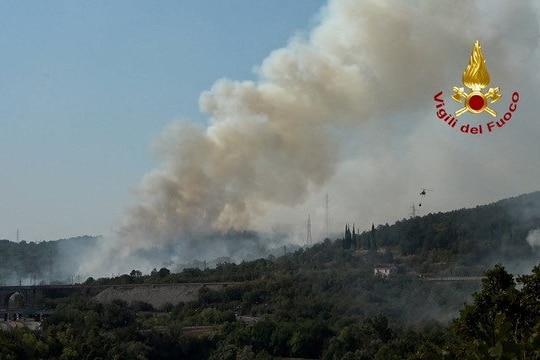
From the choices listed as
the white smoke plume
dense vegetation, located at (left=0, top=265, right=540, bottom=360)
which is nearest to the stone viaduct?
dense vegetation, located at (left=0, top=265, right=540, bottom=360)

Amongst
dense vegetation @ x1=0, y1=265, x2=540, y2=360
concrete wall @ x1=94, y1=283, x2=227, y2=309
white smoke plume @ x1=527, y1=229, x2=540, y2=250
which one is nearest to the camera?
dense vegetation @ x1=0, y1=265, x2=540, y2=360

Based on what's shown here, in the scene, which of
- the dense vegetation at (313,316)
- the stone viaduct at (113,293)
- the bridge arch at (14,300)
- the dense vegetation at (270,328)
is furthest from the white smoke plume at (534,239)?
the bridge arch at (14,300)

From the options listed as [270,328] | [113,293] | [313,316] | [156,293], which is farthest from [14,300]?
[270,328]

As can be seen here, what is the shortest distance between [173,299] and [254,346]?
48859 mm

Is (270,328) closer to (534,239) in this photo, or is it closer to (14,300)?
(14,300)

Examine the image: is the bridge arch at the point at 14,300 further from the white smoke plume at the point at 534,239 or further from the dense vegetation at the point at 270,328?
the white smoke plume at the point at 534,239

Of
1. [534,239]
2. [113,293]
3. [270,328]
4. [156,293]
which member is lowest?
[270,328]

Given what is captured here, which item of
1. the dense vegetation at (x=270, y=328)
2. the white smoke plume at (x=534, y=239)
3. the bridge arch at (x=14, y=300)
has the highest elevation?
the white smoke plume at (x=534, y=239)

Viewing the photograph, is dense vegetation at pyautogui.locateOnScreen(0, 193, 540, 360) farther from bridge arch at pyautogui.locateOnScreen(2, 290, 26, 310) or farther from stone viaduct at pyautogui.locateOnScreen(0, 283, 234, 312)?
bridge arch at pyautogui.locateOnScreen(2, 290, 26, 310)

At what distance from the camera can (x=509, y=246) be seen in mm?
192500

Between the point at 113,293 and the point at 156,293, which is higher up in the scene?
the point at 113,293

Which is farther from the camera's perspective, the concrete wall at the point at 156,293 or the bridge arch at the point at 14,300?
the bridge arch at the point at 14,300

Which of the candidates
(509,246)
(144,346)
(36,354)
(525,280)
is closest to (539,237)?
(509,246)

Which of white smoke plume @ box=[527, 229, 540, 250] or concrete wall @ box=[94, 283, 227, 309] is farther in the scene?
white smoke plume @ box=[527, 229, 540, 250]
